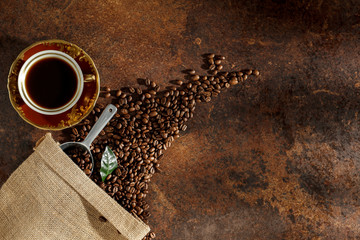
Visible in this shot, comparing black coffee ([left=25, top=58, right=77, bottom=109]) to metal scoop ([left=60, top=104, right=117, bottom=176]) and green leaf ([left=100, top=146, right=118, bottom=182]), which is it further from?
green leaf ([left=100, top=146, right=118, bottom=182])

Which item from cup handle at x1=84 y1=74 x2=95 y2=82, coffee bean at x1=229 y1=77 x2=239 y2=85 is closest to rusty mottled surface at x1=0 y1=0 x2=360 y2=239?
coffee bean at x1=229 y1=77 x2=239 y2=85

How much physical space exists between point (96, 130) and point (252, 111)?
27.0 inches

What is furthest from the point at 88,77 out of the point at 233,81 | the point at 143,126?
the point at 233,81

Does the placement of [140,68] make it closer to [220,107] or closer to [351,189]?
[220,107]

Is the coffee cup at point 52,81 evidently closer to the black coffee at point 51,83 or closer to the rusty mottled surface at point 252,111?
the black coffee at point 51,83

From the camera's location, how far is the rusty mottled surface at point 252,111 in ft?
4.34

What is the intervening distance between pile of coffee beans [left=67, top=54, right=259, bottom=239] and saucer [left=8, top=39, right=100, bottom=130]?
0.34ft

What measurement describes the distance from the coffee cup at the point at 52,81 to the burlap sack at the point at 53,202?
0.47ft

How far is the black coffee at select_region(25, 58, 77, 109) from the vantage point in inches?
46.3

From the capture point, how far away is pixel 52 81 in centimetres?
118

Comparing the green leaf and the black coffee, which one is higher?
the black coffee

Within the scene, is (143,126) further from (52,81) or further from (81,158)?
(52,81)

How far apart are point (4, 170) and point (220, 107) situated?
0.97 metres

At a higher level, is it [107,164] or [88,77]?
[88,77]
